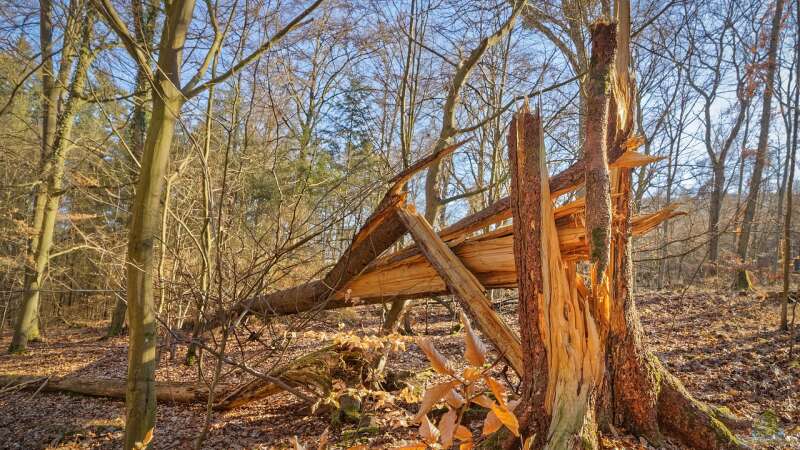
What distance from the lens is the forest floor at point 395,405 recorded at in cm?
377

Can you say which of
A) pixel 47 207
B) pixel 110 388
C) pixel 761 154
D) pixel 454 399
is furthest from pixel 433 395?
pixel 761 154

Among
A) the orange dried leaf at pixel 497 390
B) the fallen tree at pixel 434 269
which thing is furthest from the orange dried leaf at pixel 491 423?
the fallen tree at pixel 434 269

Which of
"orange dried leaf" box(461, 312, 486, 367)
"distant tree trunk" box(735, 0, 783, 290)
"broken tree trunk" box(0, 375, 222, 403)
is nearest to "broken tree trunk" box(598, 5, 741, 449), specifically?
"orange dried leaf" box(461, 312, 486, 367)

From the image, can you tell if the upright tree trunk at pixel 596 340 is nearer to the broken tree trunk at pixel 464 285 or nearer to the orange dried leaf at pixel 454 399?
the broken tree trunk at pixel 464 285

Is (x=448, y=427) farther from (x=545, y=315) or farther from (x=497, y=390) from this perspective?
(x=545, y=315)

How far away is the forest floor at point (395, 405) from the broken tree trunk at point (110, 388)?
0.10 meters

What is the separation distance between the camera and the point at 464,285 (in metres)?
3.19

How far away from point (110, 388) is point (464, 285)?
17.6ft

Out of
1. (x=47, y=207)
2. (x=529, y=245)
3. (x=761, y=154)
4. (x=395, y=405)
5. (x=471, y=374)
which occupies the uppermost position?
(x=761, y=154)

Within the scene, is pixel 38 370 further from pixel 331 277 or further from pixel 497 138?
pixel 497 138

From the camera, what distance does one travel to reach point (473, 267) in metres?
3.34

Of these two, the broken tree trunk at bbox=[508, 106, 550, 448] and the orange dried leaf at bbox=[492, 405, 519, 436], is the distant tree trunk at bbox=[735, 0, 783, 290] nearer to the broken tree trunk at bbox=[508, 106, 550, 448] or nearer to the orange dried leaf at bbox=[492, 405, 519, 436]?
the broken tree trunk at bbox=[508, 106, 550, 448]

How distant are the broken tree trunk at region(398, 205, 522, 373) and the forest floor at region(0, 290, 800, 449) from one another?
2.61ft

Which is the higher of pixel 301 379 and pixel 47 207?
pixel 47 207
